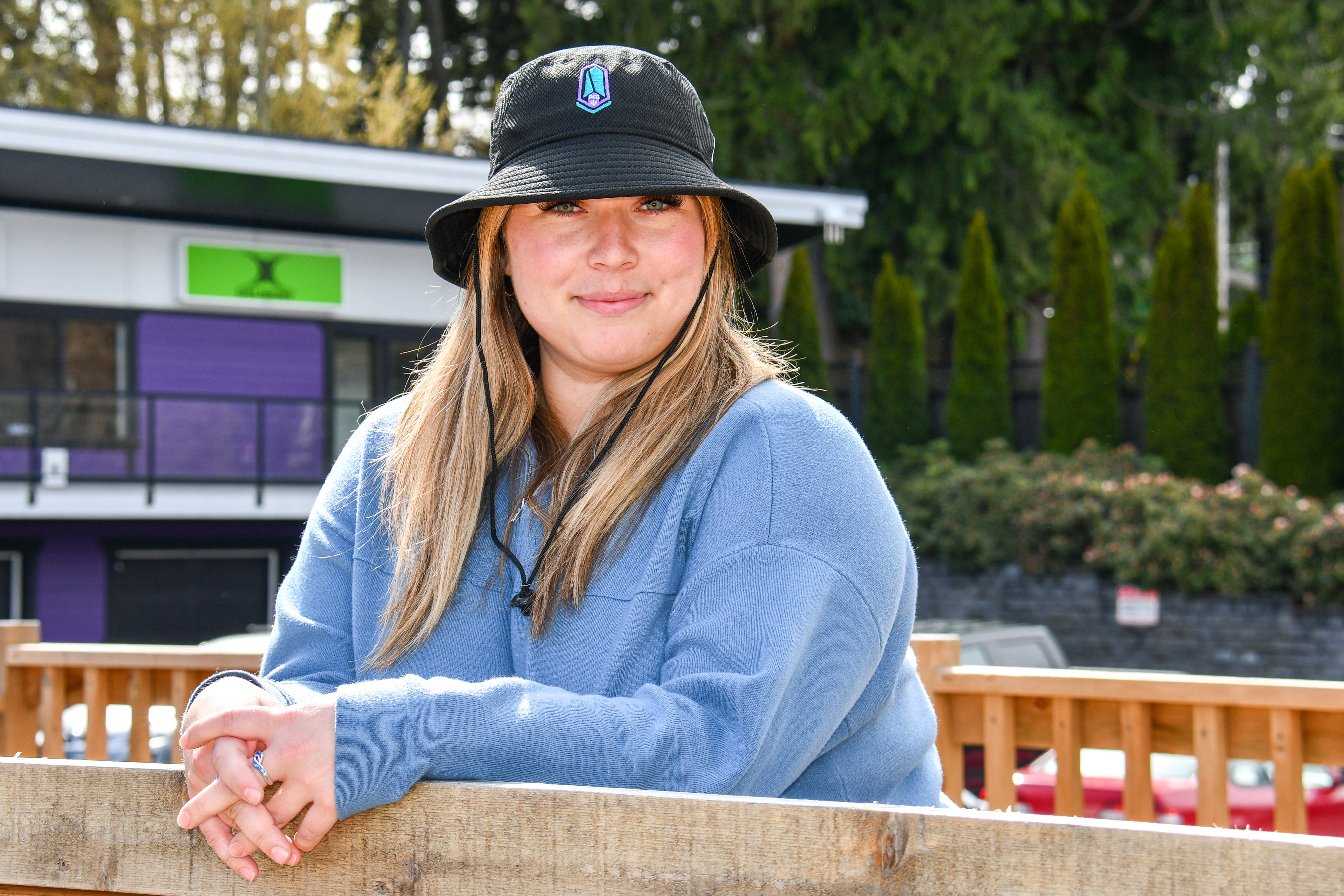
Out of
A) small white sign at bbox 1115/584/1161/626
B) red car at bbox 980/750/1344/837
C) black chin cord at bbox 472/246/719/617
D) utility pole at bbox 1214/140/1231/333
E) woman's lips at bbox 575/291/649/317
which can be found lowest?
red car at bbox 980/750/1344/837

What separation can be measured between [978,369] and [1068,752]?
14063 mm

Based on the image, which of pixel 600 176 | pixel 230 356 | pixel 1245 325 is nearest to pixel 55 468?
pixel 230 356

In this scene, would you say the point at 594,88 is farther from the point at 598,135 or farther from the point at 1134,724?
the point at 1134,724

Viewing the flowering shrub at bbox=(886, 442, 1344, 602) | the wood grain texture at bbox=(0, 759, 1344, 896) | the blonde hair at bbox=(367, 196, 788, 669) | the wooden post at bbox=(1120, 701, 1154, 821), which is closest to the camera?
the wood grain texture at bbox=(0, 759, 1344, 896)

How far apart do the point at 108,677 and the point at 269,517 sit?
10435 millimetres

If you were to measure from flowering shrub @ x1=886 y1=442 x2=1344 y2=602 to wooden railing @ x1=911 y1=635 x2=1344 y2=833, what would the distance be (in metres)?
10.3

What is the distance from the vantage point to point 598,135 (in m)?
1.59

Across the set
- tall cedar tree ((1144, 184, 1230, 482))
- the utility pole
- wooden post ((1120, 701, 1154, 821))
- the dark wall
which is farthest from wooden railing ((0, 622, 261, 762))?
the utility pole

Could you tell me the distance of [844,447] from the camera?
143 cm

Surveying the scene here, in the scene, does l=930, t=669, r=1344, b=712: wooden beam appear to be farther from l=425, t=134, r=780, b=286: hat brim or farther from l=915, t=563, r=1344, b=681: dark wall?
l=915, t=563, r=1344, b=681: dark wall

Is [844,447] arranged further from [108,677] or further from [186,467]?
[186,467]

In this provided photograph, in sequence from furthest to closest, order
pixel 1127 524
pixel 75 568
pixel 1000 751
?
pixel 75 568
pixel 1127 524
pixel 1000 751

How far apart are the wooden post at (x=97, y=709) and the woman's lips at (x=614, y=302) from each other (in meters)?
2.30

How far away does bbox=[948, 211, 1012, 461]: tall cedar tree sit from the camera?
639 inches
